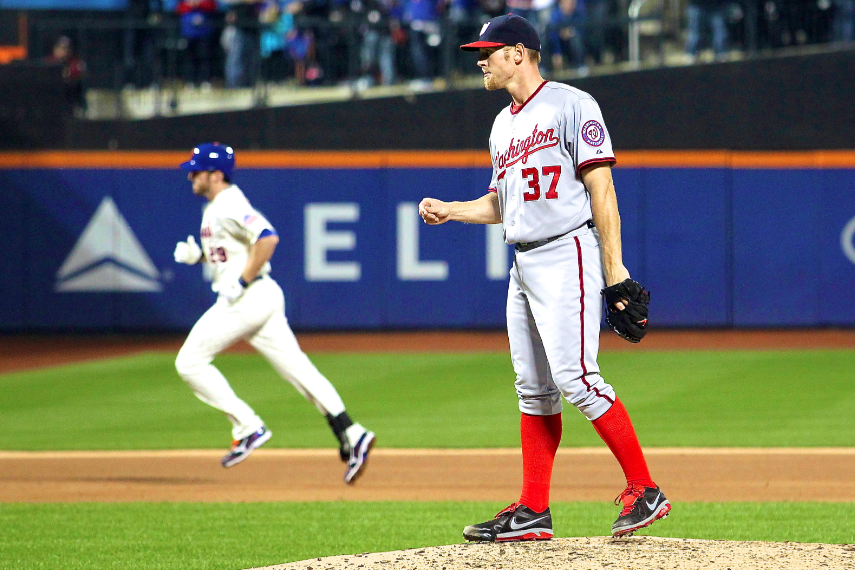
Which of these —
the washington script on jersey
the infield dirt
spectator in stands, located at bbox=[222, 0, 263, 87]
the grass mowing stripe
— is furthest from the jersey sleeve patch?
spectator in stands, located at bbox=[222, 0, 263, 87]

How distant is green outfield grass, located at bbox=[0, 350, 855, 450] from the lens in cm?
861

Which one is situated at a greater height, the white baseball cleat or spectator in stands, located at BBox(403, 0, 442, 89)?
spectator in stands, located at BBox(403, 0, 442, 89)

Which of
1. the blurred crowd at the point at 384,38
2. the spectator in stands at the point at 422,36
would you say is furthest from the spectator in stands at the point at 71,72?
the spectator in stands at the point at 422,36

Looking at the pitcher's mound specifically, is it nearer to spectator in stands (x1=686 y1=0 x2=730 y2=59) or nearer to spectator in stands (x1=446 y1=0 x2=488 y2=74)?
spectator in stands (x1=446 y1=0 x2=488 y2=74)

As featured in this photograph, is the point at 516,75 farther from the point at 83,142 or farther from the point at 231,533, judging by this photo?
the point at 83,142

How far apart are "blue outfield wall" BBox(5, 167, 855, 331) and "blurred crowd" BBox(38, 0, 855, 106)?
1.74 m

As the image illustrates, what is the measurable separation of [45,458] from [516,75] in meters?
4.95

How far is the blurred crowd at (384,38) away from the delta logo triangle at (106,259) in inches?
77.8

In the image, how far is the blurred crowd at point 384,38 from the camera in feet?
55.7

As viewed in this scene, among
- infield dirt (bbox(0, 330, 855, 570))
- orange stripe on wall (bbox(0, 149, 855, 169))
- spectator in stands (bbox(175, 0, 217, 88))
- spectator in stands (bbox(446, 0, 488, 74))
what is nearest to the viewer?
infield dirt (bbox(0, 330, 855, 570))

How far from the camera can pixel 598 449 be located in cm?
806

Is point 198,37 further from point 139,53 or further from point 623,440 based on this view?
point 623,440

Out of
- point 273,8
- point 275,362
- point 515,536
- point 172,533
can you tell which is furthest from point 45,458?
point 273,8

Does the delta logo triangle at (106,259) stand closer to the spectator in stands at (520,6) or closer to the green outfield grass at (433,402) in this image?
the green outfield grass at (433,402)
